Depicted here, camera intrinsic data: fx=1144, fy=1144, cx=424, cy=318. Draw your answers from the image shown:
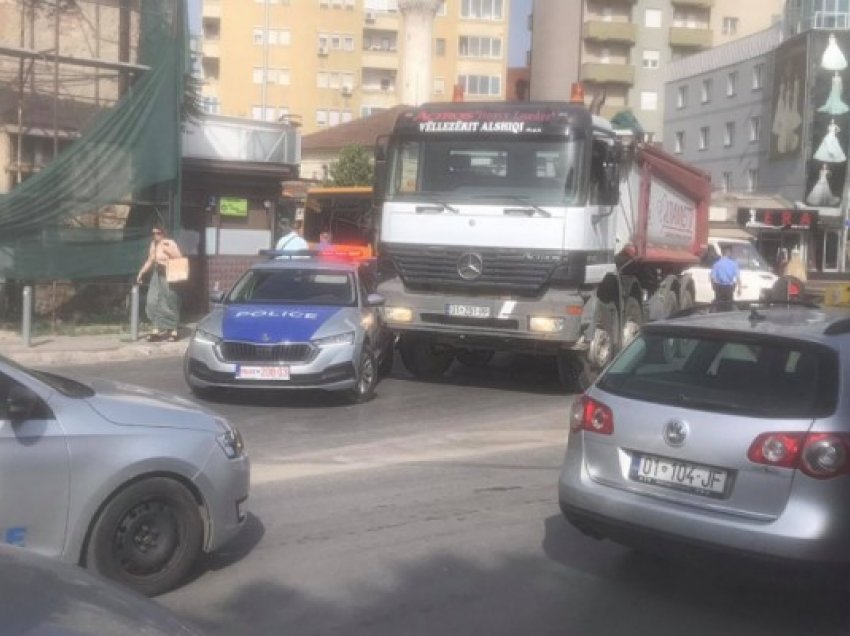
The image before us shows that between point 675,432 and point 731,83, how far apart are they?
184 ft

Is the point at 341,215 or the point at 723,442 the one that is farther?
the point at 341,215

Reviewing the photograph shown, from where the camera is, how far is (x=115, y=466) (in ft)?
18.4

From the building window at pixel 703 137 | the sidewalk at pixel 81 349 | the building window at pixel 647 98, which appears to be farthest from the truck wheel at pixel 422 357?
the building window at pixel 647 98

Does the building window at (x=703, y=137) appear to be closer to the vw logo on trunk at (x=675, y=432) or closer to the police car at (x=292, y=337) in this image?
the police car at (x=292, y=337)

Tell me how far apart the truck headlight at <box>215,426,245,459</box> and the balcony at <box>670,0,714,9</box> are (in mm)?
70550

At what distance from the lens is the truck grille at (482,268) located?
12.7m

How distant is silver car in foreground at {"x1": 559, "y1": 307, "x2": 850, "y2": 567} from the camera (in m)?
5.37

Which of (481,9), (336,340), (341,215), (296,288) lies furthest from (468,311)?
(481,9)

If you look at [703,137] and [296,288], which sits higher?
[703,137]

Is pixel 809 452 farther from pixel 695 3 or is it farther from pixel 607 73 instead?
pixel 695 3

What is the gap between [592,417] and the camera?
6.25 metres

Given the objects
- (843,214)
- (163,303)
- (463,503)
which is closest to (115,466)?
(463,503)

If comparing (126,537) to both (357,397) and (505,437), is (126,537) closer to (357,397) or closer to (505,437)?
(505,437)

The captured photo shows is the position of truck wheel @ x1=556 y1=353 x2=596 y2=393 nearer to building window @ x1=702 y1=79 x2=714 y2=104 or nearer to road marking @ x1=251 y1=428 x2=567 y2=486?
road marking @ x1=251 y1=428 x2=567 y2=486
